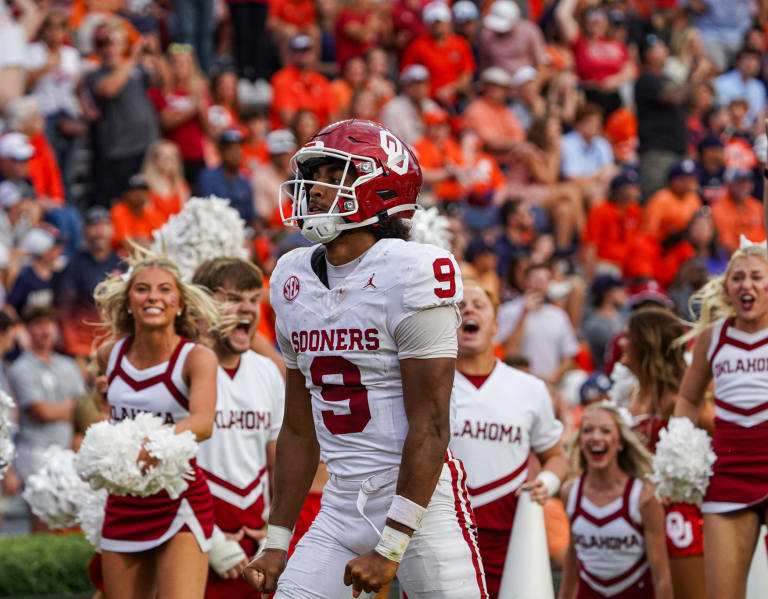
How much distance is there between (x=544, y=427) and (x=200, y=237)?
2.12 metres

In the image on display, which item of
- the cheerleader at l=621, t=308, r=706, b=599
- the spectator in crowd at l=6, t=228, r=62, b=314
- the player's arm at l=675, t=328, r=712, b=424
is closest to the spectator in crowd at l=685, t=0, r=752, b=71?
the spectator in crowd at l=6, t=228, r=62, b=314

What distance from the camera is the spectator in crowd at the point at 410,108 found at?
13.1 metres

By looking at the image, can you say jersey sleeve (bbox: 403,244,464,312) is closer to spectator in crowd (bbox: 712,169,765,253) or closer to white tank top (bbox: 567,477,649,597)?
white tank top (bbox: 567,477,649,597)

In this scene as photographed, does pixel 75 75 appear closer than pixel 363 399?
No

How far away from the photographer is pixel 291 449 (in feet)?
14.0

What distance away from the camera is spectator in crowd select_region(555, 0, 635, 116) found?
15.4 meters

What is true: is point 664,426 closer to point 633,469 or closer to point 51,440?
point 633,469

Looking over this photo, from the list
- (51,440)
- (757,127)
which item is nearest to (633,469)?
(51,440)

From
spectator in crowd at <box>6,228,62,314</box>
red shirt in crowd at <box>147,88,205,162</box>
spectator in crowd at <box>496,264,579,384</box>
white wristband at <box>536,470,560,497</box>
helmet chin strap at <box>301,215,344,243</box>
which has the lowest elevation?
spectator in crowd at <box>496,264,579,384</box>

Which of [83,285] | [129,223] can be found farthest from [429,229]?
[129,223]

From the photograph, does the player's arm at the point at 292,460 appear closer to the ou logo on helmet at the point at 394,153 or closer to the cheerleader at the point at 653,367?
the ou logo on helmet at the point at 394,153

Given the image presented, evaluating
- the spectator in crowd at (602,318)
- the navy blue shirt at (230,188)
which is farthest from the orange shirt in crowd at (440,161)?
the navy blue shirt at (230,188)

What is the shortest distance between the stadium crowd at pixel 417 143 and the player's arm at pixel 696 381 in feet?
5.44

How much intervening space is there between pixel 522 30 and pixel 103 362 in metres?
9.70
